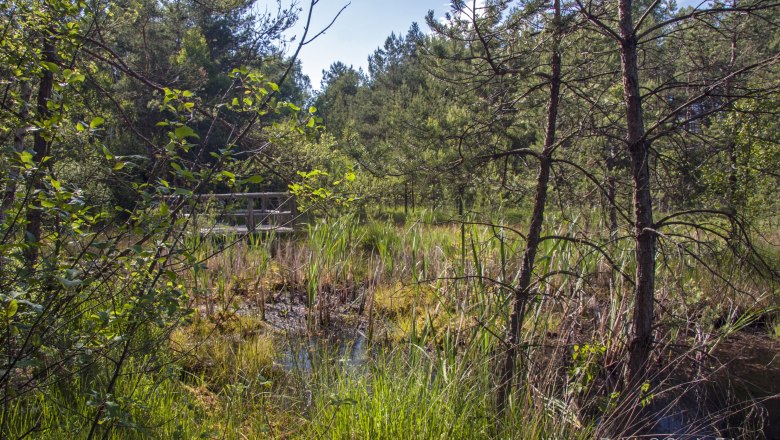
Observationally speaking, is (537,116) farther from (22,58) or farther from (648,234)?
(22,58)

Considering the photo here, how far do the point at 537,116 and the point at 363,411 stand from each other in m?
2.69

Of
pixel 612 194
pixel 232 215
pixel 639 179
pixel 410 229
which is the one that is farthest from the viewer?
pixel 232 215

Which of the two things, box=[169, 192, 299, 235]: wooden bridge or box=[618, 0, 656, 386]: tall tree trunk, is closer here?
box=[618, 0, 656, 386]: tall tree trunk

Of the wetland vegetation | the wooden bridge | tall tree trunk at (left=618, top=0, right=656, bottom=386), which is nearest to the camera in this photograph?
the wetland vegetation

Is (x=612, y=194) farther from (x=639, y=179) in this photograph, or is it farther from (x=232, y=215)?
(x=232, y=215)

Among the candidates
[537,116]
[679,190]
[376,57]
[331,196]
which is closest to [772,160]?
[537,116]

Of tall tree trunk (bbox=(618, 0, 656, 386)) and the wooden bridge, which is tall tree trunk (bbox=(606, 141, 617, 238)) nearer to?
tall tree trunk (bbox=(618, 0, 656, 386))

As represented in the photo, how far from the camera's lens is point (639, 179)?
7.36 feet

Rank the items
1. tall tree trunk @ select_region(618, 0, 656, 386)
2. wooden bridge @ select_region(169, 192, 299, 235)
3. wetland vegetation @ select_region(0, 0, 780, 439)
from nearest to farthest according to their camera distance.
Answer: wetland vegetation @ select_region(0, 0, 780, 439), tall tree trunk @ select_region(618, 0, 656, 386), wooden bridge @ select_region(169, 192, 299, 235)

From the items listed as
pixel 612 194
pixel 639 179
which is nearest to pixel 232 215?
pixel 612 194

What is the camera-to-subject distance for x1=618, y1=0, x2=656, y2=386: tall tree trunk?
2240 mm

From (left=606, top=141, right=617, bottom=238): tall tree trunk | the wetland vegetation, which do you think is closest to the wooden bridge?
the wetland vegetation

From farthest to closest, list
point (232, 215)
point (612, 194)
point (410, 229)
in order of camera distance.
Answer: point (232, 215) → point (410, 229) → point (612, 194)

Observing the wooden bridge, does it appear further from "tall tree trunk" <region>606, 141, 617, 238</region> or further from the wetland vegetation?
"tall tree trunk" <region>606, 141, 617, 238</region>
